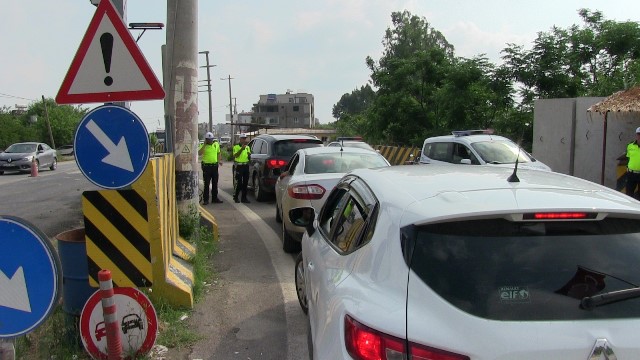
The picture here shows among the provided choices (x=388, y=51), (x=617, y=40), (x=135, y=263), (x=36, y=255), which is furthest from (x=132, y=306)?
(x=388, y=51)

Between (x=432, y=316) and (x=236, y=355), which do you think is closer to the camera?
(x=432, y=316)

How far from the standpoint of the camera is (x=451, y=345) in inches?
77.1

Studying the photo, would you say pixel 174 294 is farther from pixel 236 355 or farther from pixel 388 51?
pixel 388 51

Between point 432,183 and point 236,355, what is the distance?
2323 millimetres

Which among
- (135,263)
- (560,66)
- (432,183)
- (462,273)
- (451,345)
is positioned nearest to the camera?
(451,345)

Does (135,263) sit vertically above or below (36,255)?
below

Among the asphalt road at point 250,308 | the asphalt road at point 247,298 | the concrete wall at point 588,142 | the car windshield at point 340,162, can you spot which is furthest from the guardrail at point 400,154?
the asphalt road at point 250,308

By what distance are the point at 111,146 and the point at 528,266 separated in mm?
2920

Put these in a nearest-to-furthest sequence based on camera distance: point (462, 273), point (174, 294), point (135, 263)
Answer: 1. point (462, 273)
2. point (135, 263)
3. point (174, 294)

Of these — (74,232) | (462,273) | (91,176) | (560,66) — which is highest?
(560,66)

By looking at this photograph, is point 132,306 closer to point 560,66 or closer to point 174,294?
point 174,294

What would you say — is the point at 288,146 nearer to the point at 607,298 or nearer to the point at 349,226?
the point at 349,226

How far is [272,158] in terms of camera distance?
1271 cm

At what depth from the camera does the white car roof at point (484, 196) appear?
2248mm
